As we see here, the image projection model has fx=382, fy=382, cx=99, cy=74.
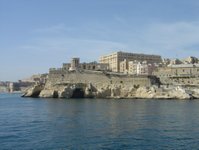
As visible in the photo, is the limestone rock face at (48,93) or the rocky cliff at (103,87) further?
the limestone rock face at (48,93)

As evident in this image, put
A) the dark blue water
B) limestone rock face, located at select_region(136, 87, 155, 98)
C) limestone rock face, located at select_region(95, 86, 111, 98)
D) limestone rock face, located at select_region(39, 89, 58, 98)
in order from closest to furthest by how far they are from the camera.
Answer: the dark blue water < limestone rock face, located at select_region(136, 87, 155, 98) < limestone rock face, located at select_region(95, 86, 111, 98) < limestone rock face, located at select_region(39, 89, 58, 98)

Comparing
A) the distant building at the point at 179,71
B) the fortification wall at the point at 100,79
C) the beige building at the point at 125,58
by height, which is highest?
the beige building at the point at 125,58

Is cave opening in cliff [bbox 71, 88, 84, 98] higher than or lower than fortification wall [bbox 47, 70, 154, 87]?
lower

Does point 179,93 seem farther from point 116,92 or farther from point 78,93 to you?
point 78,93

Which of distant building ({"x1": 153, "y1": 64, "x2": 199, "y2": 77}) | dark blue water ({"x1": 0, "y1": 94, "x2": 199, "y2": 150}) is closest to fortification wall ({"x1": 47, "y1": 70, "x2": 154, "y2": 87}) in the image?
distant building ({"x1": 153, "y1": 64, "x2": 199, "y2": 77})

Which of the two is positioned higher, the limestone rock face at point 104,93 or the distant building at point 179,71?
the distant building at point 179,71

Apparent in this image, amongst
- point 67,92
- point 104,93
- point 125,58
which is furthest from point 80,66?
point 125,58

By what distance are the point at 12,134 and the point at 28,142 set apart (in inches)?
135

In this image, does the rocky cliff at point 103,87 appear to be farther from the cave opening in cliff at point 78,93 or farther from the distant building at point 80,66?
the distant building at point 80,66

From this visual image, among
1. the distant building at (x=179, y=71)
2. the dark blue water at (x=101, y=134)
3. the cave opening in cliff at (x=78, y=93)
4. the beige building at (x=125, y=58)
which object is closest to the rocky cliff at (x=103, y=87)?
the cave opening in cliff at (x=78, y=93)

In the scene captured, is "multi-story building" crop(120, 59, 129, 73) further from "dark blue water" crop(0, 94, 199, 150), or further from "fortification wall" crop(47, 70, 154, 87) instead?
"dark blue water" crop(0, 94, 199, 150)

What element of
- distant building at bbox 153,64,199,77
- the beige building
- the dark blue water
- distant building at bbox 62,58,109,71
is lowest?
the dark blue water

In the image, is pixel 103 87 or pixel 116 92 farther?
pixel 103 87

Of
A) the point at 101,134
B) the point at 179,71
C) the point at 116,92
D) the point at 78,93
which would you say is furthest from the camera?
the point at 179,71
